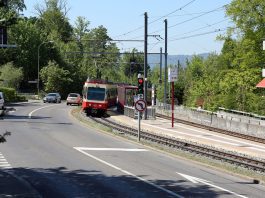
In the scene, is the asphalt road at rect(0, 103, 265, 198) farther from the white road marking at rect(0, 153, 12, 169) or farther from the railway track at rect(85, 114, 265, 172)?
the railway track at rect(85, 114, 265, 172)

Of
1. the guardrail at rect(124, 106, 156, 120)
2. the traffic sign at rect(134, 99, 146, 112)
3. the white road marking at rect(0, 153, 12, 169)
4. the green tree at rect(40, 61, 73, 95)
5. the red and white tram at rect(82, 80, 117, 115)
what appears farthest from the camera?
the green tree at rect(40, 61, 73, 95)

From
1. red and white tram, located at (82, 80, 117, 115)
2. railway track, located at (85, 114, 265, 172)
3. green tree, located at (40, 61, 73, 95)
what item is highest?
green tree, located at (40, 61, 73, 95)

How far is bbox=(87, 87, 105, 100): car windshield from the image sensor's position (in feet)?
153

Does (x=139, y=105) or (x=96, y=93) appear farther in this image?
(x=96, y=93)

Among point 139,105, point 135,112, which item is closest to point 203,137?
point 139,105

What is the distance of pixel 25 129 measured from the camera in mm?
32219

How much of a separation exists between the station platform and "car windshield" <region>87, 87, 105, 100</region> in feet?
7.22

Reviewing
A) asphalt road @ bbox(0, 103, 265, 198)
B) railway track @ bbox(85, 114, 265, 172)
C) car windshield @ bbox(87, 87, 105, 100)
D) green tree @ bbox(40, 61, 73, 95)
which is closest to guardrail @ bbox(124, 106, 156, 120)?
car windshield @ bbox(87, 87, 105, 100)

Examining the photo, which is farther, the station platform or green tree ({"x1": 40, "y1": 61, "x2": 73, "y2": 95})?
green tree ({"x1": 40, "y1": 61, "x2": 73, "y2": 95})

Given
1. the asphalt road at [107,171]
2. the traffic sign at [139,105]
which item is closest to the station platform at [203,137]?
the traffic sign at [139,105]

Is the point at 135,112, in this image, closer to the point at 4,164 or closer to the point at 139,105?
the point at 139,105

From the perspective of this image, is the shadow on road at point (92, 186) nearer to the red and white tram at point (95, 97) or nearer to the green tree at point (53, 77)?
the red and white tram at point (95, 97)

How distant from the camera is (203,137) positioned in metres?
33.9

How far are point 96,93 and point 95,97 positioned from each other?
0.46 meters
